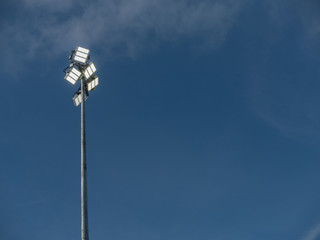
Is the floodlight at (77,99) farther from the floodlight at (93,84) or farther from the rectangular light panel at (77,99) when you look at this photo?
the floodlight at (93,84)

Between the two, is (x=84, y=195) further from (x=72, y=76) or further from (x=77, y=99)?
(x=72, y=76)

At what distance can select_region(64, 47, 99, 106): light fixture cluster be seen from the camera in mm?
15297

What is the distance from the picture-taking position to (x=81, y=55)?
15.8m

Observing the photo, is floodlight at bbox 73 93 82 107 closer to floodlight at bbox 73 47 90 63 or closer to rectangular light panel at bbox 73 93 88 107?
rectangular light panel at bbox 73 93 88 107

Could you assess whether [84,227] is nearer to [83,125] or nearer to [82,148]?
[82,148]

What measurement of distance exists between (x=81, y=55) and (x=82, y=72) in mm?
995

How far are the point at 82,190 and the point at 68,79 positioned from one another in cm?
628

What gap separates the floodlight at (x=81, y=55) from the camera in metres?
15.7

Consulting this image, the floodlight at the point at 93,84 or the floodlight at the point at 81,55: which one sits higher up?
the floodlight at the point at 81,55

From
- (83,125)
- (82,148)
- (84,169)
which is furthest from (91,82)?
(84,169)

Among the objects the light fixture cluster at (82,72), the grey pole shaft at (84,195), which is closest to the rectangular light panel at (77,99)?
the light fixture cluster at (82,72)

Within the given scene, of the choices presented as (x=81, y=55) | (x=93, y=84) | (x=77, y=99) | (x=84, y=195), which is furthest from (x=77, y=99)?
(x=84, y=195)

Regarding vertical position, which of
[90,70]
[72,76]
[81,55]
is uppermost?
[81,55]

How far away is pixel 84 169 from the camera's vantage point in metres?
11.5
